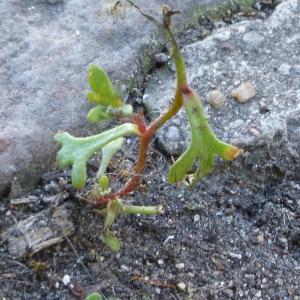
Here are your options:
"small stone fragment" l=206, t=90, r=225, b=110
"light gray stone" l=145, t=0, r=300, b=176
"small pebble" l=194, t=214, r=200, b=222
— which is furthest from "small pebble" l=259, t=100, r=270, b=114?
"small pebble" l=194, t=214, r=200, b=222

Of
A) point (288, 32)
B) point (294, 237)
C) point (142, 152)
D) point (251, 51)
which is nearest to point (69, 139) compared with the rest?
point (142, 152)

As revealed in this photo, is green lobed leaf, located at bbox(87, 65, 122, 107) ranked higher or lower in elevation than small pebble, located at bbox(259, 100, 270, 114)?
higher

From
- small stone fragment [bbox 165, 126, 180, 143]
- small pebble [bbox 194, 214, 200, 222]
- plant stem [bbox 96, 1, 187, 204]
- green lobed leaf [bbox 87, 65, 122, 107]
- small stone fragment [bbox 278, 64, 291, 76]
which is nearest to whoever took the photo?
plant stem [bbox 96, 1, 187, 204]

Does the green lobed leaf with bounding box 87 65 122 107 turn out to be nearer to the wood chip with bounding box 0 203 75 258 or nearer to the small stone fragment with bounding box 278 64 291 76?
the wood chip with bounding box 0 203 75 258

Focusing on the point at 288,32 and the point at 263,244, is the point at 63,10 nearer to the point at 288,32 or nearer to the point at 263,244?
the point at 288,32

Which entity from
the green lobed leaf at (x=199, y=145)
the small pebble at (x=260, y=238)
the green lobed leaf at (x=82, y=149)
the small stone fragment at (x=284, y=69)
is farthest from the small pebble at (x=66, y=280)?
the small stone fragment at (x=284, y=69)
